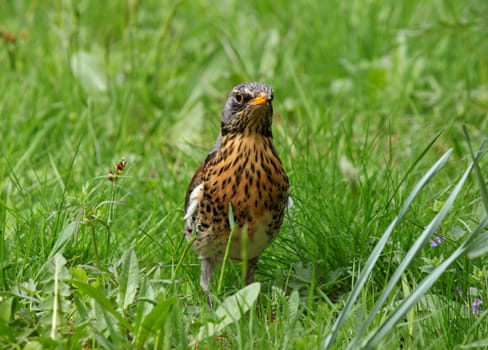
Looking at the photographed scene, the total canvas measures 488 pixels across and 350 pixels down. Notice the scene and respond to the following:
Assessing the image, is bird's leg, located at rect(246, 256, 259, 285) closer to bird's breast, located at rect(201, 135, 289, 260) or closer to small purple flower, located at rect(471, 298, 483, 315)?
bird's breast, located at rect(201, 135, 289, 260)

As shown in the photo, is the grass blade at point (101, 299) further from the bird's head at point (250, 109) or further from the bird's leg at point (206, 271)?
the bird's head at point (250, 109)

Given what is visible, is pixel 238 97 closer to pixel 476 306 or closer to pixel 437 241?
pixel 437 241

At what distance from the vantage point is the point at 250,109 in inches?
171

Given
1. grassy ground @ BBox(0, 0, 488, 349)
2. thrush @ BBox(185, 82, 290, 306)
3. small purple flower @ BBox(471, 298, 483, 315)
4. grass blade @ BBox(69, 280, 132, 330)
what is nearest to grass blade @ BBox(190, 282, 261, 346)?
grassy ground @ BBox(0, 0, 488, 349)

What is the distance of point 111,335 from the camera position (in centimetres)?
344

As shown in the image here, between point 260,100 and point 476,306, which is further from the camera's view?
point 260,100

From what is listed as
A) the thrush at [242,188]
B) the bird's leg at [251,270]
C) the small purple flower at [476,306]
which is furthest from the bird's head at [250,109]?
the small purple flower at [476,306]

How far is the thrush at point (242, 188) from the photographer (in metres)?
4.31

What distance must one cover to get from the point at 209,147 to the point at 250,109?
1.98 meters

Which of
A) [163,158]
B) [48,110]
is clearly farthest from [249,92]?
[48,110]

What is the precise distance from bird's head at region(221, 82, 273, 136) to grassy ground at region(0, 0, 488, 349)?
414mm

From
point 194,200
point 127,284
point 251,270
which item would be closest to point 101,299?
point 127,284

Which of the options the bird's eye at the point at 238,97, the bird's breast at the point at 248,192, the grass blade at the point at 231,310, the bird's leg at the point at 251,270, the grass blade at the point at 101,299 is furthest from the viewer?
the bird's leg at the point at 251,270

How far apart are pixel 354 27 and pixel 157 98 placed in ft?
5.74
